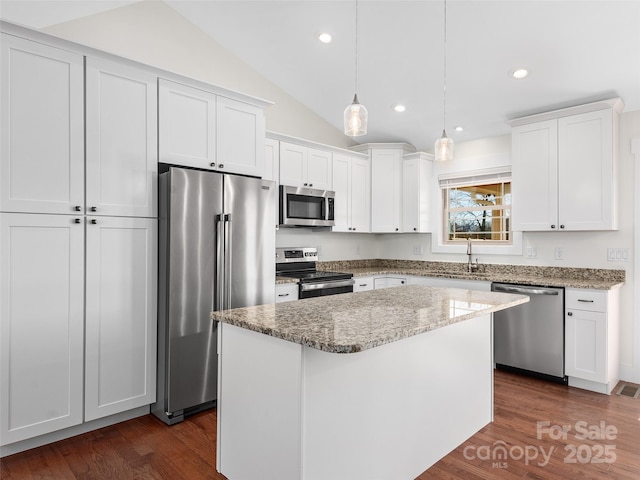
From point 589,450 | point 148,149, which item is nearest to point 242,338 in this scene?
point 148,149

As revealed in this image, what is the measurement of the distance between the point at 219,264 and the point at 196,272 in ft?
0.60

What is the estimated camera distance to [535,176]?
3910 millimetres

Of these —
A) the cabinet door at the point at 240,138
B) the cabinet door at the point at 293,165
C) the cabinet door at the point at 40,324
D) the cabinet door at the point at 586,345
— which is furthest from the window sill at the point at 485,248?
the cabinet door at the point at 40,324

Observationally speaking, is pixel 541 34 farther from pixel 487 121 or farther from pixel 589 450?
pixel 589 450

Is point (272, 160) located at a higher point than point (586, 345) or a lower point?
higher

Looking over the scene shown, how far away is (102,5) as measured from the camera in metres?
2.84

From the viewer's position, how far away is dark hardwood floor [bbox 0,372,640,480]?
7.21 feet

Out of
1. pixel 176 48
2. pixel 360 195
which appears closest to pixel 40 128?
pixel 176 48

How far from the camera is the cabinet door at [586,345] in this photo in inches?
131

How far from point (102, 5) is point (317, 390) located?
9.85 feet

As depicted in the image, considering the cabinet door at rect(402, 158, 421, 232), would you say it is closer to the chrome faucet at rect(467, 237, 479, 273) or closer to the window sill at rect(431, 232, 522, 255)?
the window sill at rect(431, 232, 522, 255)

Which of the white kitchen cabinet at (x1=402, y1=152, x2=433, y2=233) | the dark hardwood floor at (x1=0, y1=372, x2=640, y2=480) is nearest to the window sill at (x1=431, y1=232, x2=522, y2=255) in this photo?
the white kitchen cabinet at (x1=402, y1=152, x2=433, y2=233)

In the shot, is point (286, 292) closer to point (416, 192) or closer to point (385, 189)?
point (385, 189)

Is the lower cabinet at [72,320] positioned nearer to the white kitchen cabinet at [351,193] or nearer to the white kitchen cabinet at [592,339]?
the white kitchen cabinet at [351,193]
